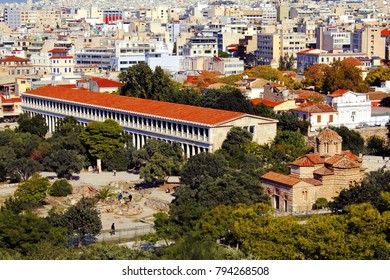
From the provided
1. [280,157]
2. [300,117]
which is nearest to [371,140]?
[300,117]

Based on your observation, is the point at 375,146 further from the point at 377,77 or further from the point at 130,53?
the point at 130,53

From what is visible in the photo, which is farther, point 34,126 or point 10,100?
point 10,100

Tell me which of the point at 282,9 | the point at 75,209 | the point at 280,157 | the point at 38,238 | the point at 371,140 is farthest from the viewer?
the point at 282,9

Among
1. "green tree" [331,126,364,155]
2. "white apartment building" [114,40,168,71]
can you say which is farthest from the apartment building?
"green tree" [331,126,364,155]

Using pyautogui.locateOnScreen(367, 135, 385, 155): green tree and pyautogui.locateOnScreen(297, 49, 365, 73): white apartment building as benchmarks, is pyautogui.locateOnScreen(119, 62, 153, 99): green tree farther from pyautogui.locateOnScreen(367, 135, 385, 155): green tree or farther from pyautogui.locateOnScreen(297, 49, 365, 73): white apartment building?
pyautogui.locateOnScreen(297, 49, 365, 73): white apartment building

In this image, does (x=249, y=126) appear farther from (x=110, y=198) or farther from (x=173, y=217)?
(x=173, y=217)

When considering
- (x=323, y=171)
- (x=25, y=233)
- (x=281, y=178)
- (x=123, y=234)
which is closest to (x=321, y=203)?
(x=323, y=171)
